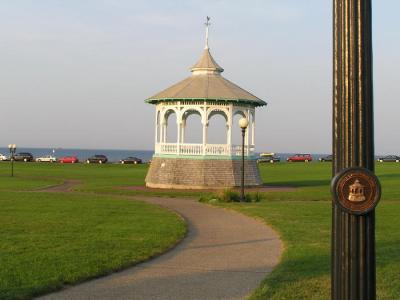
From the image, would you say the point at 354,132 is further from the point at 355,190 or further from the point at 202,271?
the point at 202,271

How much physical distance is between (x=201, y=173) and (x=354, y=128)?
27.1 m

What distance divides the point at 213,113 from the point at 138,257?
23.7m

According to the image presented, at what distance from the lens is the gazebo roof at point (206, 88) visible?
102 ft

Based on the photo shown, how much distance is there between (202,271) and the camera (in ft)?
29.3

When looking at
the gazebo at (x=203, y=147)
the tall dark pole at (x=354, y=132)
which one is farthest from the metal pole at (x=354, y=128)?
the gazebo at (x=203, y=147)

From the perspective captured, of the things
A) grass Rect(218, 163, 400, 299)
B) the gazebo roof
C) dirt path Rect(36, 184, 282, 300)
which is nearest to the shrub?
grass Rect(218, 163, 400, 299)

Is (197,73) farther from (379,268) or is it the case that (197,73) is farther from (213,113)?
(379,268)

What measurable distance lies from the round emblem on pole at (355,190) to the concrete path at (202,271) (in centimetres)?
372

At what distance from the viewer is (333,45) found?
397cm

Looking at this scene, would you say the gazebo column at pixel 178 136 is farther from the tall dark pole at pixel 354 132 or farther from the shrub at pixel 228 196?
the tall dark pole at pixel 354 132

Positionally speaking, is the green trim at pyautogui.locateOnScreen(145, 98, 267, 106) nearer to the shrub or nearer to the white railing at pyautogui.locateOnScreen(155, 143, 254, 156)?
the white railing at pyautogui.locateOnScreen(155, 143, 254, 156)

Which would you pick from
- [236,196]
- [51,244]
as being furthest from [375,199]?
[236,196]

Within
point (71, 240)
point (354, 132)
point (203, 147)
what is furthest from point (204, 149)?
point (354, 132)

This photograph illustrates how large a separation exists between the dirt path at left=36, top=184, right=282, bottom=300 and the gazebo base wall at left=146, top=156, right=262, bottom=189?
54.4 ft
